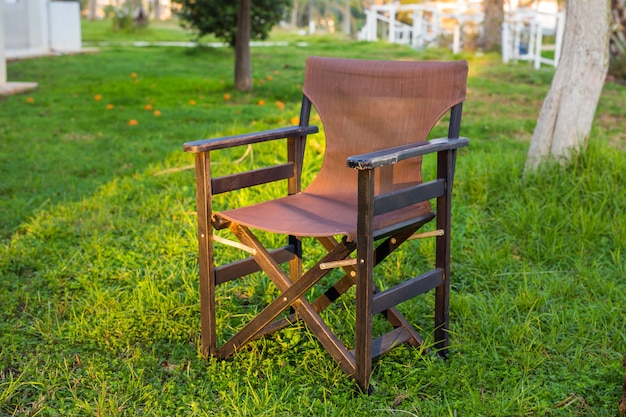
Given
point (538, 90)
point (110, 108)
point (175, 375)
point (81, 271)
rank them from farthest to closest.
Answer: point (538, 90), point (110, 108), point (81, 271), point (175, 375)

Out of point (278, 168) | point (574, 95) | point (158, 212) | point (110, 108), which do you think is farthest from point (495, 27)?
point (278, 168)

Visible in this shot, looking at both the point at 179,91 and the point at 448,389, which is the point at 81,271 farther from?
the point at 179,91

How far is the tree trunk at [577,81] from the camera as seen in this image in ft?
13.8

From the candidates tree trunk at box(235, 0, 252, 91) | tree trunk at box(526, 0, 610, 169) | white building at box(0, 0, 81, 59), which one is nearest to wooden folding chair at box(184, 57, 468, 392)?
tree trunk at box(526, 0, 610, 169)

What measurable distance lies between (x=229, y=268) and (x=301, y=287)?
37 cm

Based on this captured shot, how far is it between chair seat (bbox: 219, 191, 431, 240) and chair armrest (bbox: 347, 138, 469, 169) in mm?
248

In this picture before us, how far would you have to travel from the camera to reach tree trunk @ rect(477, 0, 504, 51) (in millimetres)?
13912

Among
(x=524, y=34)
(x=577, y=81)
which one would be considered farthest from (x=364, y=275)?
(x=524, y=34)

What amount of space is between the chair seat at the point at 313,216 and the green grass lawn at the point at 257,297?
51 cm

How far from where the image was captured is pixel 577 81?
425cm

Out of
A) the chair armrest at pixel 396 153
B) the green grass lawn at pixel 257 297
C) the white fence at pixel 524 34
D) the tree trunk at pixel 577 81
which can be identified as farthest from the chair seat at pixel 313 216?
the white fence at pixel 524 34

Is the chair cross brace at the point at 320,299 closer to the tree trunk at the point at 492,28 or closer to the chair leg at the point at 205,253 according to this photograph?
the chair leg at the point at 205,253

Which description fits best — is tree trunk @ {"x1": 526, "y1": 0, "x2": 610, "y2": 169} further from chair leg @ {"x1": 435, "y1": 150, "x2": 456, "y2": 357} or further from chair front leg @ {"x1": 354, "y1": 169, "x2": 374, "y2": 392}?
chair front leg @ {"x1": 354, "y1": 169, "x2": 374, "y2": 392}

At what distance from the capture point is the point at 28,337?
9.39 feet
